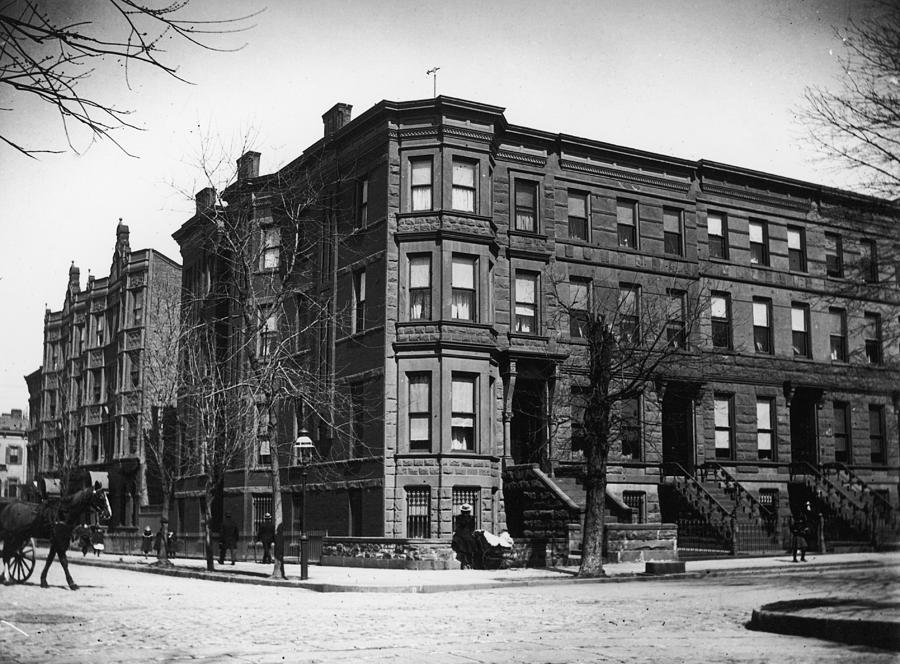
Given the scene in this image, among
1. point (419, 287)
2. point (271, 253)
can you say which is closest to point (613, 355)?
point (419, 287)

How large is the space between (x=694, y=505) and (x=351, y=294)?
14.1m

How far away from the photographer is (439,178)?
3325cm

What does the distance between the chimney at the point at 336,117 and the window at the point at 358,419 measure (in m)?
10.2

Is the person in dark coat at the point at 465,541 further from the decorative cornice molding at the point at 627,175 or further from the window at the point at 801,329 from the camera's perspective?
the window at the point at 801,329

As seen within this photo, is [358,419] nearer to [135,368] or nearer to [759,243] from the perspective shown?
[135,368]

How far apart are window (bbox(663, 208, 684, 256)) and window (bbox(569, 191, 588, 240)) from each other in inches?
140

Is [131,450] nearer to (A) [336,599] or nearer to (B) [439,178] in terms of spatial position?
(B) [439,178]

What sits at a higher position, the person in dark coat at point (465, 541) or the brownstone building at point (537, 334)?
the brownstone building at point (537, 334)

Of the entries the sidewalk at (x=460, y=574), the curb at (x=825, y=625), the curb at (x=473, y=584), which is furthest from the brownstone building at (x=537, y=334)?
the curb at (x=825, y=625)

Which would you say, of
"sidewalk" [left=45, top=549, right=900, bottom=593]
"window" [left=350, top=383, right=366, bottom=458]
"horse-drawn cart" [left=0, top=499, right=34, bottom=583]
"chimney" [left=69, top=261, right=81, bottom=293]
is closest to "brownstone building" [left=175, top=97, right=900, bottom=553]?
"window" [left=350, top=383, right=366, bottom=458]

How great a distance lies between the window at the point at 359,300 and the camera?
34.6 metres

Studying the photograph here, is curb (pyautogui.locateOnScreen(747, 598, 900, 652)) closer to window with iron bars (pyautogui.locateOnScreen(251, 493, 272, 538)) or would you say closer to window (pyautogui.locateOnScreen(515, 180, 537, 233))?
window (pyautogui.locateOnScreen(515, 180, 537, 233))

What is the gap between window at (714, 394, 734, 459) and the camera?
125 ft

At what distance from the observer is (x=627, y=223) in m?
37.8
